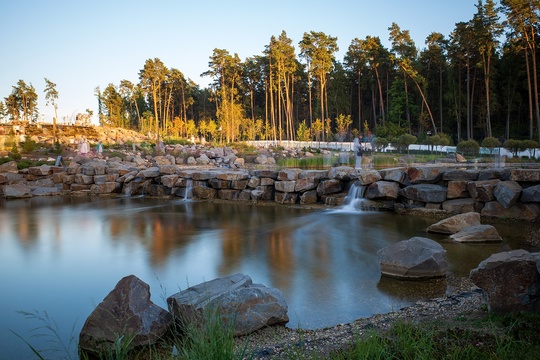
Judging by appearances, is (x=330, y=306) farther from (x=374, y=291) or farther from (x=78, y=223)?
(x=78, y=223)

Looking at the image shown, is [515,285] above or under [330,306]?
above

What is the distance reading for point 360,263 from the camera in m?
6.83

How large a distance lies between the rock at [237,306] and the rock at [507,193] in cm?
720

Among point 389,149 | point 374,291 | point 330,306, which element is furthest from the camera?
point 389,149

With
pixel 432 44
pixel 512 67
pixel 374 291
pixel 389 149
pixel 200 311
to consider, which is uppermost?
pixel 432 44

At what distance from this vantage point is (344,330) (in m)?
3.94

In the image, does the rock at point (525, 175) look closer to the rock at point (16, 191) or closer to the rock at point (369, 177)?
the rock at point (369, 177)

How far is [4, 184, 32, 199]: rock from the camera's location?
1667cm

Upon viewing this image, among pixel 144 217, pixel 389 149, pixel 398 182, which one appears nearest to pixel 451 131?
pixel 389 149

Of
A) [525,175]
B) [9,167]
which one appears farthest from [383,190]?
[9,167]

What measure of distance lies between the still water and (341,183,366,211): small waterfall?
37 centimetres

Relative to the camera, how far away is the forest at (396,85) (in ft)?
102

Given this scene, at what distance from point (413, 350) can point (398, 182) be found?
9088mm

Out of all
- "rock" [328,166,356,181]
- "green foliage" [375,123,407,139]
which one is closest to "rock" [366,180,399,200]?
"rock" [328,166,356,181]
